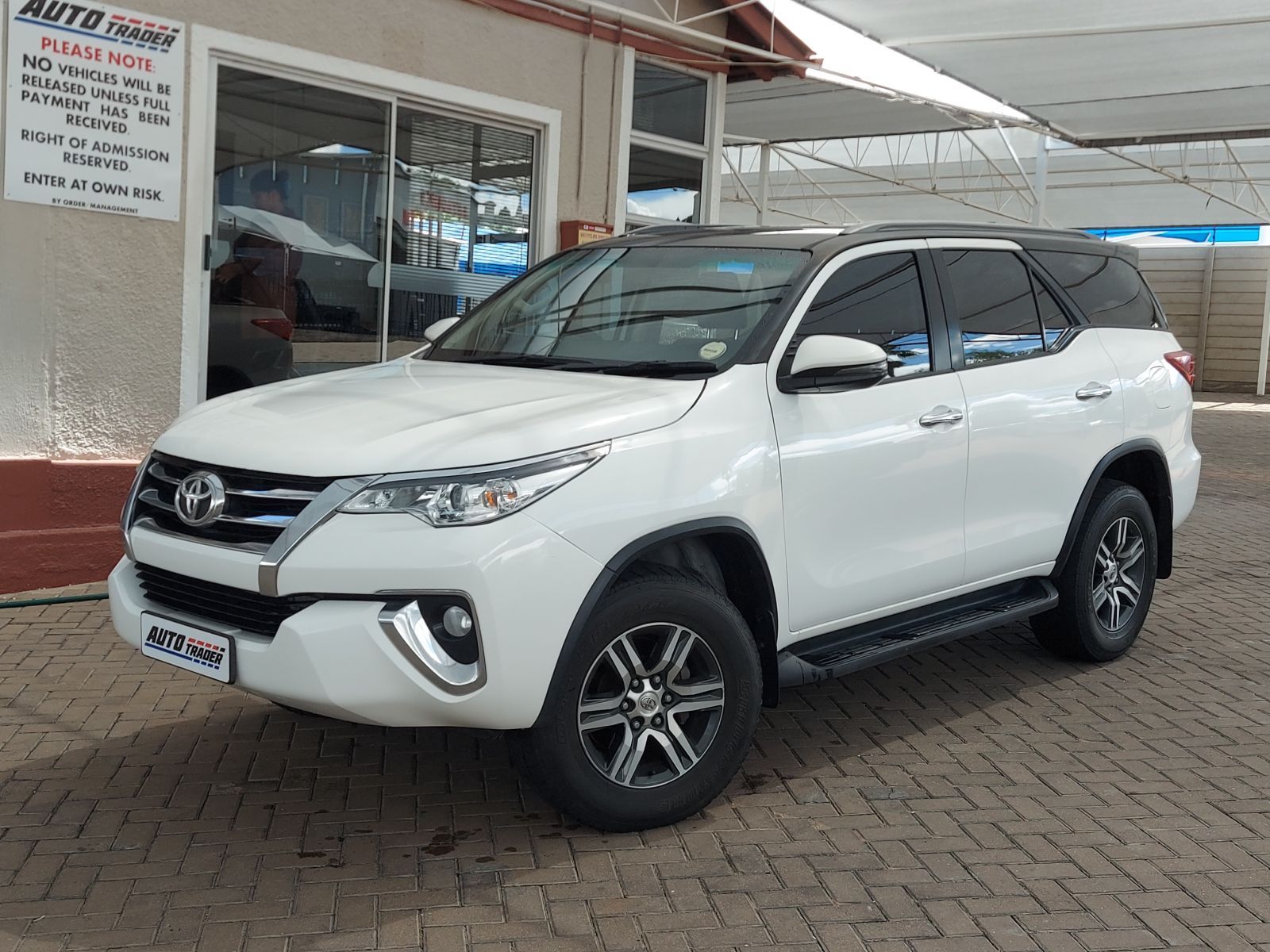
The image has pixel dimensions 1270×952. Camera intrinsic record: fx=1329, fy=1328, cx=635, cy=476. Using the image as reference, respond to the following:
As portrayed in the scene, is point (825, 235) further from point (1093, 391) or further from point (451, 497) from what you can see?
point (451, 497)

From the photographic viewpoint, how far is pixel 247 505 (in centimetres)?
377

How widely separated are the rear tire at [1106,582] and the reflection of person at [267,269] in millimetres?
4671

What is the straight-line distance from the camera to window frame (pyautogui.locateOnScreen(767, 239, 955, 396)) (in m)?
4.41

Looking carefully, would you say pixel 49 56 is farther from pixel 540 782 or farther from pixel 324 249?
pixel 540 782

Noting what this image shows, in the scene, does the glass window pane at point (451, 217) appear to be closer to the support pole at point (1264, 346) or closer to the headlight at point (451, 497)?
the headlight at point (451, 497)

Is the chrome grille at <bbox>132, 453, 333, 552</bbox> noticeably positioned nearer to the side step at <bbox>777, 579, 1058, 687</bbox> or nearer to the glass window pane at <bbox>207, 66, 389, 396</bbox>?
the side step at <bbox>777, 579, 1058, 687</bbox>

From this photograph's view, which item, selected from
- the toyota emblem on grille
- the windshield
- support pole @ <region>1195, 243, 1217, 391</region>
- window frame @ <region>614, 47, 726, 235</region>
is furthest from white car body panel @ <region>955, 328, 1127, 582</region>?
support pole @ <region>1195, 243, 1217, 391</region>

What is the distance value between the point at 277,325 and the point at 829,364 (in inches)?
184

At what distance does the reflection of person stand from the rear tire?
15.3 ft

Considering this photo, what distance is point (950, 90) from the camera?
539 inches

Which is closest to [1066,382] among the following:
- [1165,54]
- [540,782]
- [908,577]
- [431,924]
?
[908,577]

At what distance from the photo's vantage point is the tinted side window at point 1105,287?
5895 mm

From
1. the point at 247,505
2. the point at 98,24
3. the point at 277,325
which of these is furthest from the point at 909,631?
the point at 98,24

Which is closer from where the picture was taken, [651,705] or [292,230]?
[651,705]
